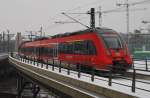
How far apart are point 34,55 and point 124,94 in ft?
115

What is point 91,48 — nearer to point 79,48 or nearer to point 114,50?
point 114,50

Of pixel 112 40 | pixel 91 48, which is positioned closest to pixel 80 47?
pixel 91 48

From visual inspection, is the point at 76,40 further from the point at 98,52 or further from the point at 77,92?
the point at 77,92

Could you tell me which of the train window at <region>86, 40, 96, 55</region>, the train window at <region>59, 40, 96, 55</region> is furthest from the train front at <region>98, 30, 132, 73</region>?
the train window at <region>59, 40, 96, 55</region>

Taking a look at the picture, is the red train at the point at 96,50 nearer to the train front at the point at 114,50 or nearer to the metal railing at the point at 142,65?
the train front at the point at 114,50

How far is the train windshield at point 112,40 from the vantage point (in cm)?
2411

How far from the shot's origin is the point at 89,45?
25.3 metres

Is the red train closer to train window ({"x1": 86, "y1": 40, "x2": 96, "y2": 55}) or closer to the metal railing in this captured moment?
train window ({"x1": 86, "y1": 40, "x2": 96, "y2": 55})

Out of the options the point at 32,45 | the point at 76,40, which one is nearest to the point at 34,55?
the point at 32,45

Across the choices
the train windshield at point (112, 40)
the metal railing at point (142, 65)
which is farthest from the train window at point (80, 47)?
the metal railing at point (142, 65)

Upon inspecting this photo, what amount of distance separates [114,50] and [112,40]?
907 millimetres

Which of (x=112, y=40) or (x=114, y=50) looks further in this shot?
(x=112, y=40)

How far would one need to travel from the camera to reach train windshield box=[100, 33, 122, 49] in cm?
2411

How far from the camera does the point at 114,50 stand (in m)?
23.9
